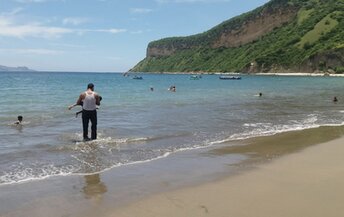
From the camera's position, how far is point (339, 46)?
142 meters

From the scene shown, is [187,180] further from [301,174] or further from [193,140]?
[193,140]

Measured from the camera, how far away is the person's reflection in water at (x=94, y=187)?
27.6ft

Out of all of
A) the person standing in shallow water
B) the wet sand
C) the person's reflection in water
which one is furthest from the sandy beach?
the person standing in shallow water

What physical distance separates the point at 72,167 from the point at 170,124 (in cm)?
1005

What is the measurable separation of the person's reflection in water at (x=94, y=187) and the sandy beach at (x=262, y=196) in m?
0.99

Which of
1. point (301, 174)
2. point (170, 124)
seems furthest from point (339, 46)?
point (301, 174)

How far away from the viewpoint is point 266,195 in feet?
27.3

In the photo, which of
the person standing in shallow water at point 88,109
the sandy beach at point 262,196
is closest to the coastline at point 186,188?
the sandy beach at point 262,196

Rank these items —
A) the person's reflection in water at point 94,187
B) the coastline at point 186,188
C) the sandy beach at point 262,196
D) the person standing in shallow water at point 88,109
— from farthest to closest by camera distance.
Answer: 1. the person standing in shallow water at point 88,109
2. the person's reflection in water at point 94,187
3. the coastline at point 186,188
4. the sandy beach at point 262,196

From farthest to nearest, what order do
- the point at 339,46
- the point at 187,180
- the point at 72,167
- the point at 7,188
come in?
the point at 339,46, the point at 72,167, the point at 187,180, the point at 7,188

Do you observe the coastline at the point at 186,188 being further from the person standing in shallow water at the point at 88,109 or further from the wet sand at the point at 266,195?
the person standing in shallow water at the point at 88,109

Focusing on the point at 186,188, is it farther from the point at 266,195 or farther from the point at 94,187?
the point at 94,187

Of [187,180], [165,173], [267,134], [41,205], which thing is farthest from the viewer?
[267,134]

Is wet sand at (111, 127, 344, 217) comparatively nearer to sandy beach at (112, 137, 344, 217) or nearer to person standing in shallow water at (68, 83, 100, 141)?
sandy beach at (112, 137, 344, 217)
